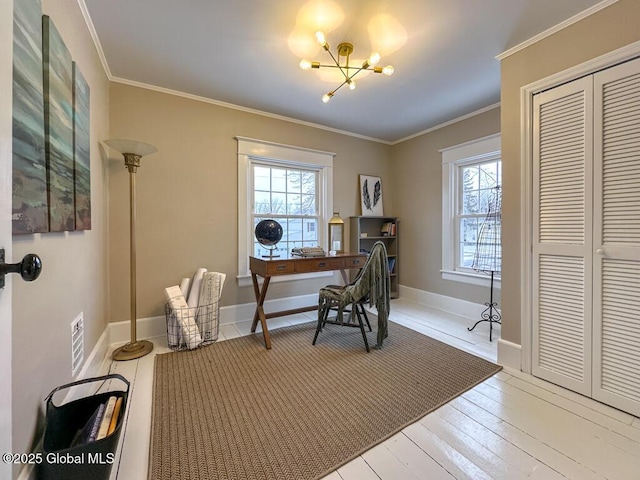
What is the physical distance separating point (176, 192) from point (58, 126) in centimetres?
152

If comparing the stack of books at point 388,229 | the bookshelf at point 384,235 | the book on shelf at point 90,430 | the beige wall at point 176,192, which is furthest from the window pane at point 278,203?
the book on shelf at point 90,430

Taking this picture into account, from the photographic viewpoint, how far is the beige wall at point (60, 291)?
40.6 inches

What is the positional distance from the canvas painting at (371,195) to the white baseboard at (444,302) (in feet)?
4.07

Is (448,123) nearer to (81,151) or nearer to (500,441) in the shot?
(500,441)

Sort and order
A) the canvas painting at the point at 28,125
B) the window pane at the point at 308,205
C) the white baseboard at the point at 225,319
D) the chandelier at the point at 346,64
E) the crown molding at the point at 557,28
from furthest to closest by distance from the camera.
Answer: the window pane at the point at 308,205
the white baseboard at the point at 225,319
the chandelier at the point at 346,64
the crown molding at the point at 557,28
the canvas painting at the point at 28,125

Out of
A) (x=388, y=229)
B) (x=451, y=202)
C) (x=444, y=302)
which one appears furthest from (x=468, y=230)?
(x=388, y=229)

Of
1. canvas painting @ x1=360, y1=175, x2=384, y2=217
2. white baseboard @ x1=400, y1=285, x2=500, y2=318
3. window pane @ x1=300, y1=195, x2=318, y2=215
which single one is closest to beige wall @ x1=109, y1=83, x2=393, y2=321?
window pane @ x1=300, y1=195, x2=318, y2=215

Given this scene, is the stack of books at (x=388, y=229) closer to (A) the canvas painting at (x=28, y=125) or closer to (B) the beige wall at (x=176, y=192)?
(B) the beige wall at (x=176, y=192)

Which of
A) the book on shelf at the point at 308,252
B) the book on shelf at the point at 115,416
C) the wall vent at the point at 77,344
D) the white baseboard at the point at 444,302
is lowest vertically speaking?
the white baseboard at the point at 444,302

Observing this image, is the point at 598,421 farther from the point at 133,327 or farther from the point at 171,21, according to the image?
the point at 171,21

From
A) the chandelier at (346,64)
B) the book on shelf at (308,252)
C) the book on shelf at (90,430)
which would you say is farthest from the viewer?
the book on shelf at (308,252)

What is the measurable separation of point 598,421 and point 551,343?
1.60 ft

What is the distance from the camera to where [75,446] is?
103 centimetres

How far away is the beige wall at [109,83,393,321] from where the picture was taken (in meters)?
2.60
